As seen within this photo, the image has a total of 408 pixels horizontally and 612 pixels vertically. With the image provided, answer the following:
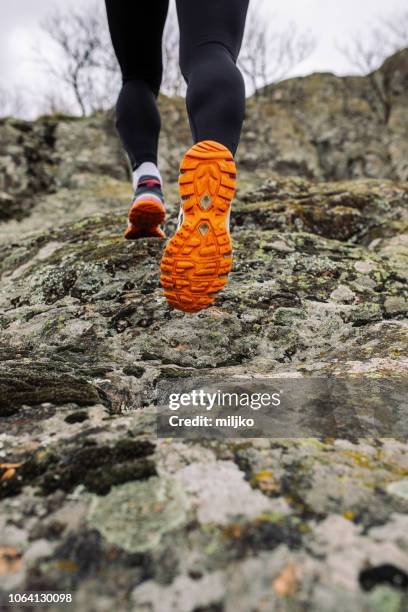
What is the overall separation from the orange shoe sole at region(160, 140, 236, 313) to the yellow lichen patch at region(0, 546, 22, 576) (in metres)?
0.66

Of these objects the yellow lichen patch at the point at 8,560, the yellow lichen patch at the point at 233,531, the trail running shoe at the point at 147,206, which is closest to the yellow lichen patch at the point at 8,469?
the yellow lichen patch at the point at 8,560

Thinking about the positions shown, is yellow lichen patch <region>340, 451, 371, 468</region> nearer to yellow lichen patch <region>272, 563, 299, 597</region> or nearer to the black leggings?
yellow lichen patch <region>272, 563, 299, 597</region>

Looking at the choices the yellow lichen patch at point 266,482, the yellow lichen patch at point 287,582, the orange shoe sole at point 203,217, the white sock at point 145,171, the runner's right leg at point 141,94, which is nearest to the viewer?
the yellow lichen patch at point 287,582

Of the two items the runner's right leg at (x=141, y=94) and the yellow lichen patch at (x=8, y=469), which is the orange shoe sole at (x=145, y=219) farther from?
the yellow lichen patch at (x=8, y=469)

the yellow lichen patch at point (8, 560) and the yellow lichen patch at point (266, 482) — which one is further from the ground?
the yellow lichen patch at point (266, 482)

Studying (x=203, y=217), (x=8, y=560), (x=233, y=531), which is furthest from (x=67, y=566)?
(x=203, y=217)

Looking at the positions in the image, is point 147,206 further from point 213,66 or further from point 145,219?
point 213,66

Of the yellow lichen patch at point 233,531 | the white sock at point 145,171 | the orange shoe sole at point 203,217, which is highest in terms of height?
the white sock at point 145,171

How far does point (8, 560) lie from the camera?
0.44 meters

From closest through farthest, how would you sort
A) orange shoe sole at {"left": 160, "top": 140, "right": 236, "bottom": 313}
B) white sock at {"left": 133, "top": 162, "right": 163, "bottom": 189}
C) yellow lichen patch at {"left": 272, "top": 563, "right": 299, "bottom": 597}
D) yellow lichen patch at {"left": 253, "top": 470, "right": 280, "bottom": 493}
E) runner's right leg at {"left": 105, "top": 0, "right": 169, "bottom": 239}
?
yellow lichen patch at {"left": 272, "top": 563, "right": 299, "bottom": 597} → yellow lichen patch at {"left": 253, "top": 470, "right": 280, "bottom": 493} → orange shoe sole at {"left": 160, "top": 140, "right": 236, "bottom": 313} → runner's right leg at {"left": 105, "top": 0, "right": 169, "bottom": 239} → white sock at {"left": 133, "top": 162, "right": 163, "bottom": 189}

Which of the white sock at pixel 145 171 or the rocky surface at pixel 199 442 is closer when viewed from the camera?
the rocky surface at pixel 199 442

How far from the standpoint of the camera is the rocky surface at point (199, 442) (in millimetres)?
411

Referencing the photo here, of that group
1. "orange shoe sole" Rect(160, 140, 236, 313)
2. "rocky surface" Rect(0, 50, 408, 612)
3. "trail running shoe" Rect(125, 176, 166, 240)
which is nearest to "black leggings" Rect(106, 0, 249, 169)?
"orange shoe sole" Rect(160, 140, 236, 313)

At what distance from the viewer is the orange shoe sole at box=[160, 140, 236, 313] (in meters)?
0.95
